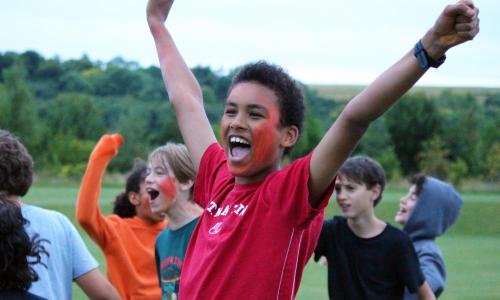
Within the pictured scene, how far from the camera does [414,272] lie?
5473mm

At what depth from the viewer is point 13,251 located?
370 cm

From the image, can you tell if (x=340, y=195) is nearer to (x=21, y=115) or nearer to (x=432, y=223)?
(x=432, y=223)

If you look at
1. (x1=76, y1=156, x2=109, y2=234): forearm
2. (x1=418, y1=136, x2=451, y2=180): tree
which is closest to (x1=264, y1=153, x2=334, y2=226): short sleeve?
(x1=76, y1=156, x2=109, y2=234): forearm

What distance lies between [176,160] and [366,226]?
4.32 ft

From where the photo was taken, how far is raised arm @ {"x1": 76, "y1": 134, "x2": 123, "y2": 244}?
5.41 m

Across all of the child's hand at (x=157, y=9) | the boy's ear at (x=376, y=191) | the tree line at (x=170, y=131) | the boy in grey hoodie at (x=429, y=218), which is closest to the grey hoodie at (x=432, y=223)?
the boy in grey hoodie at (x=429, y=218)

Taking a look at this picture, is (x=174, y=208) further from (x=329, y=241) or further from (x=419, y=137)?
(x=419, y=137)

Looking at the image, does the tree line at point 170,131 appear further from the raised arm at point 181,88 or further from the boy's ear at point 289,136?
the boy's ear at point 289,136

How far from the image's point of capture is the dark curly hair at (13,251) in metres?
3.69

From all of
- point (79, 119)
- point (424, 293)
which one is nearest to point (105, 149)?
point (424, 293)

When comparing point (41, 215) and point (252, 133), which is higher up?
point (252, 133)

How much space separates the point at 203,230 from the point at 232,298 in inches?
13.1

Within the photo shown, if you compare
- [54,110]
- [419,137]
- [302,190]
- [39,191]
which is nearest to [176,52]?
[302,190]

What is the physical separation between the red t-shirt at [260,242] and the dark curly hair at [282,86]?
0.83 ft
